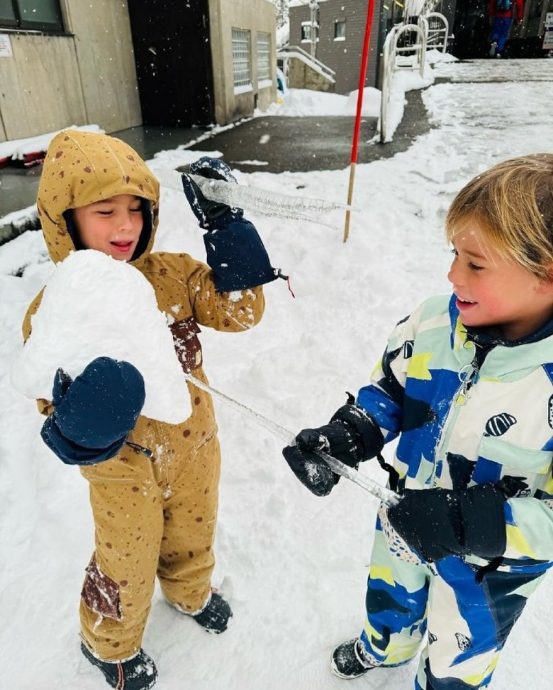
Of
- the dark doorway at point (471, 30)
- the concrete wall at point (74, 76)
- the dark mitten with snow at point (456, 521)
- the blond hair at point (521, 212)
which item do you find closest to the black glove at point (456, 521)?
the dark mitten with snow at point (456, 521)

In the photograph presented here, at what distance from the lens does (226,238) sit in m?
1.52

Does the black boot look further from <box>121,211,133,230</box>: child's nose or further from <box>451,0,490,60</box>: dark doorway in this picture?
<box>451,0,490,60</box>: dark doorway

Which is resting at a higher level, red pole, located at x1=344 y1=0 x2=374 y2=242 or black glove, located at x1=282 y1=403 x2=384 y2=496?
red pole, located at x1=344 y1=0 x2=374 y2=242

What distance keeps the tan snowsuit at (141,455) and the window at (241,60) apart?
9890 millimetres

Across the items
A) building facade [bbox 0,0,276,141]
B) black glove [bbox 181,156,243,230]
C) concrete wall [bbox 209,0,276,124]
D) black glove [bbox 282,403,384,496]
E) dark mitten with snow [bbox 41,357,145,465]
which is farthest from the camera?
concrete wall [bbox 209,0,276,124]

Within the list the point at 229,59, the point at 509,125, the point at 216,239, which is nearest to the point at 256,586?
the point at 216,239

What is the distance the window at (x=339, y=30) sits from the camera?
2647 centimetres

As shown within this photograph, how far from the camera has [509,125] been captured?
27.3 feet

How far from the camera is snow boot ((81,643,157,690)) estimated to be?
69.5 inches

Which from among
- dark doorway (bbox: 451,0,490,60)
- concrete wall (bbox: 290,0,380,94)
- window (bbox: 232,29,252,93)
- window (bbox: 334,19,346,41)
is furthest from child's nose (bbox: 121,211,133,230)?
window (bbox: 334,19,346,41)

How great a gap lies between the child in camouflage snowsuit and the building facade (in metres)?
6.76

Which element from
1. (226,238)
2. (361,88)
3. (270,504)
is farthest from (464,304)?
(361,88)

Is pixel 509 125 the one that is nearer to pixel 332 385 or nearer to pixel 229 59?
pixel 229 59

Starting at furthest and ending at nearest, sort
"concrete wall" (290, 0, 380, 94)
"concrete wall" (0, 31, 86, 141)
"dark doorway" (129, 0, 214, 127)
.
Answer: "concrete wall" (290, 0, 380, 94)
"dark doorway" (129, 0, 214, 127)
"concrete wall" (0, 31, 86, 141)
